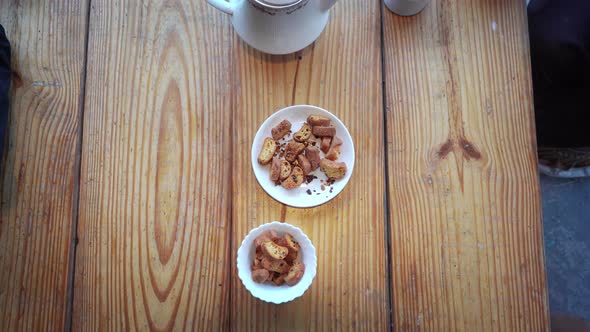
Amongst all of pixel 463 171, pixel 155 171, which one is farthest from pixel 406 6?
pixel 155 171

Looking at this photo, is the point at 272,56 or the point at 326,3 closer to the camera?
the point at 326,3

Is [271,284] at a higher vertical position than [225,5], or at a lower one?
lower

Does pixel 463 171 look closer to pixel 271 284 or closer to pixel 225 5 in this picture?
pixel 271 284

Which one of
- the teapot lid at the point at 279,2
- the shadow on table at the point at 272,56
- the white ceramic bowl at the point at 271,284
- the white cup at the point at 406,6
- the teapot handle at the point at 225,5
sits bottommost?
the white ceramic bowl at the point at 271,284

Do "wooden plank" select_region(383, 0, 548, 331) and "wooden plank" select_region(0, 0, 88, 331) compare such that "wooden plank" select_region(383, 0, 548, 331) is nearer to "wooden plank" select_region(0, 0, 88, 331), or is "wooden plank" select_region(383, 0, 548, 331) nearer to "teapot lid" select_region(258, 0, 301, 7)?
"teapot lid" select_region(258, 0, 301, 7)

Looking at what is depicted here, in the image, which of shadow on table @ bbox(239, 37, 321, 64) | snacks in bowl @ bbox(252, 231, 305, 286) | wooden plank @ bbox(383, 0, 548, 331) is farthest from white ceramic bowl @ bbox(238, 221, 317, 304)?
shadow on table @ bbox(239, 37, 321, 64)

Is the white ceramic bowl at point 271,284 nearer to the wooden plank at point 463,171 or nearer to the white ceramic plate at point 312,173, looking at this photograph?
the white ceramic plate at point 312,173

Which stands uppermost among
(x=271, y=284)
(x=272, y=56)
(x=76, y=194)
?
(x=272, y=56)

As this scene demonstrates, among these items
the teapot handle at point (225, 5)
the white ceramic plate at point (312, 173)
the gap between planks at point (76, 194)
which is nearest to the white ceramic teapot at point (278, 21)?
the teapot handle at point (225, 5)

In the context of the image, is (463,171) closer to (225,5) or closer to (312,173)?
(312,173)
